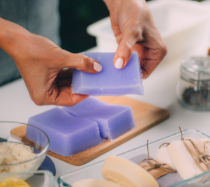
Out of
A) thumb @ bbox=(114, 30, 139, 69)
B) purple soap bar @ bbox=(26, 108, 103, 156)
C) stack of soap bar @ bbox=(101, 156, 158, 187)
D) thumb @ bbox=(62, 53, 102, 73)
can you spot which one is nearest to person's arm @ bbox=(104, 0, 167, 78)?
thumb @ bbox=(114, 30, 139, 69)

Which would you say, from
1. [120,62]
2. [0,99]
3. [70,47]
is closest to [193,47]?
[120,62]

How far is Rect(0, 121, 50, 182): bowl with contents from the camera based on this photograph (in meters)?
0.59

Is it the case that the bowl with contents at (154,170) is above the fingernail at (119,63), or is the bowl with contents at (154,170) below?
below

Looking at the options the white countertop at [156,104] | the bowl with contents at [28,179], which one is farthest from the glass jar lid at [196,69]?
the bowl with contents at [28,179]

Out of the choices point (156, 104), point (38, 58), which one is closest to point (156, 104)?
point (156, 104)

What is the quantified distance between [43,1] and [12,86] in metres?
0.51

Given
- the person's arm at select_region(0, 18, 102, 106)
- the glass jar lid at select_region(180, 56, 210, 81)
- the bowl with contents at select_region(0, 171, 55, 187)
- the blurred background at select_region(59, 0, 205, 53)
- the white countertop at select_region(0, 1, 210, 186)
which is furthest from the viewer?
the blurred background at select_region(59, 0, 205, 53)

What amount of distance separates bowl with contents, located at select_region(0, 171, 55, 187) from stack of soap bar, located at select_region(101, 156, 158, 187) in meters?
0.11

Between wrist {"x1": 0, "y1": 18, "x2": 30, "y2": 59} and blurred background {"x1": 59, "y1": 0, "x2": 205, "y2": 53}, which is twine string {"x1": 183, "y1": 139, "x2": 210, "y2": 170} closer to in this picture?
wrist {"x1": 0, "y1": 18, "x2": 30, "y2": 59}

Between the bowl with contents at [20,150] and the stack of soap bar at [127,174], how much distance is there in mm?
161

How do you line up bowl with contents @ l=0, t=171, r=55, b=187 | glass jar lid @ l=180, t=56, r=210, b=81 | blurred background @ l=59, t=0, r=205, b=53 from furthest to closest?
blurred background @ l=59, t=0, r=205, b=53
glass jar lid @ l=180, t=56, r=210, b=81
bowl with contents @ l=0, t=171, r=55, b=187

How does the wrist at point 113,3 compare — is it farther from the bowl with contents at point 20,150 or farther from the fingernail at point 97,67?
the bowl with contents at point 20,150

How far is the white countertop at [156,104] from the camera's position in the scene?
2.94 ft

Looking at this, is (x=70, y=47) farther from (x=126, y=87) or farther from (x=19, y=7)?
(x=126, y=87)
